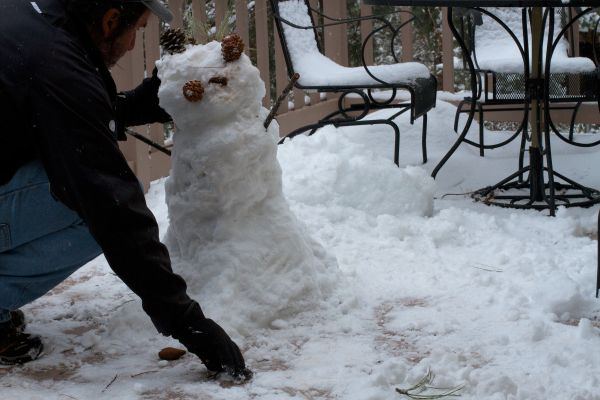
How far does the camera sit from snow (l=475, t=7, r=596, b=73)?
4.79 meters

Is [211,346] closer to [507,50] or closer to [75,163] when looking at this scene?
[75,163]

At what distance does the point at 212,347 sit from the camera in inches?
88.0

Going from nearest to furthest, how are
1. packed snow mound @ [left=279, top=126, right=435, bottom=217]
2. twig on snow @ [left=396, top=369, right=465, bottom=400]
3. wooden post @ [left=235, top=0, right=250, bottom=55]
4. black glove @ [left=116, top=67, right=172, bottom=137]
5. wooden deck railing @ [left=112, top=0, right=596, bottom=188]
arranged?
twig on snow @ [left=396, top=369, right=465, bottom=400], black glove @ [left=116, top=67, right=172, bottom=137], packed snow mound @ [left=279, top=126, right=435, bottom=217], wooden deck railing @ [left=112, top=0, right=596, bottom=188], wooden post @ [left=235, top=0, right=250, bottom=55]

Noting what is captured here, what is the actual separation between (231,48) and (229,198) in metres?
0.45

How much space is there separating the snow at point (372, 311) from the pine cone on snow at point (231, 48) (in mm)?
142

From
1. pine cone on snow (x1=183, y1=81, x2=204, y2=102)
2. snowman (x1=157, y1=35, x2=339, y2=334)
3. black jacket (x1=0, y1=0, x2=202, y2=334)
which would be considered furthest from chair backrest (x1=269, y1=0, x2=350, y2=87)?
black jacket (x1=0, y1=0, x2=202, y2=334)

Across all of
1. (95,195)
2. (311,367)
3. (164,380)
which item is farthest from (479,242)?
(95,195)

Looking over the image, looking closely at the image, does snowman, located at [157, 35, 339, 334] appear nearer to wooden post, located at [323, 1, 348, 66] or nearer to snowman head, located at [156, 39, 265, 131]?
snowman head, located at [156, 39, 265, 131]

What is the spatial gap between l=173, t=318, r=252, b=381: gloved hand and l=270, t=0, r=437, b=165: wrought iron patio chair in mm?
2465

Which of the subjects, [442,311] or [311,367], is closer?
[311,367]

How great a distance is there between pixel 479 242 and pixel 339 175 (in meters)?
0.74

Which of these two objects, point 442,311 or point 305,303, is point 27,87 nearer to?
point 305,303

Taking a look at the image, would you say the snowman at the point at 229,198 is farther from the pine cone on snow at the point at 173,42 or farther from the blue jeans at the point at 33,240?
the blue jeans at the point at 33,240

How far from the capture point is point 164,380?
7.70 feet
